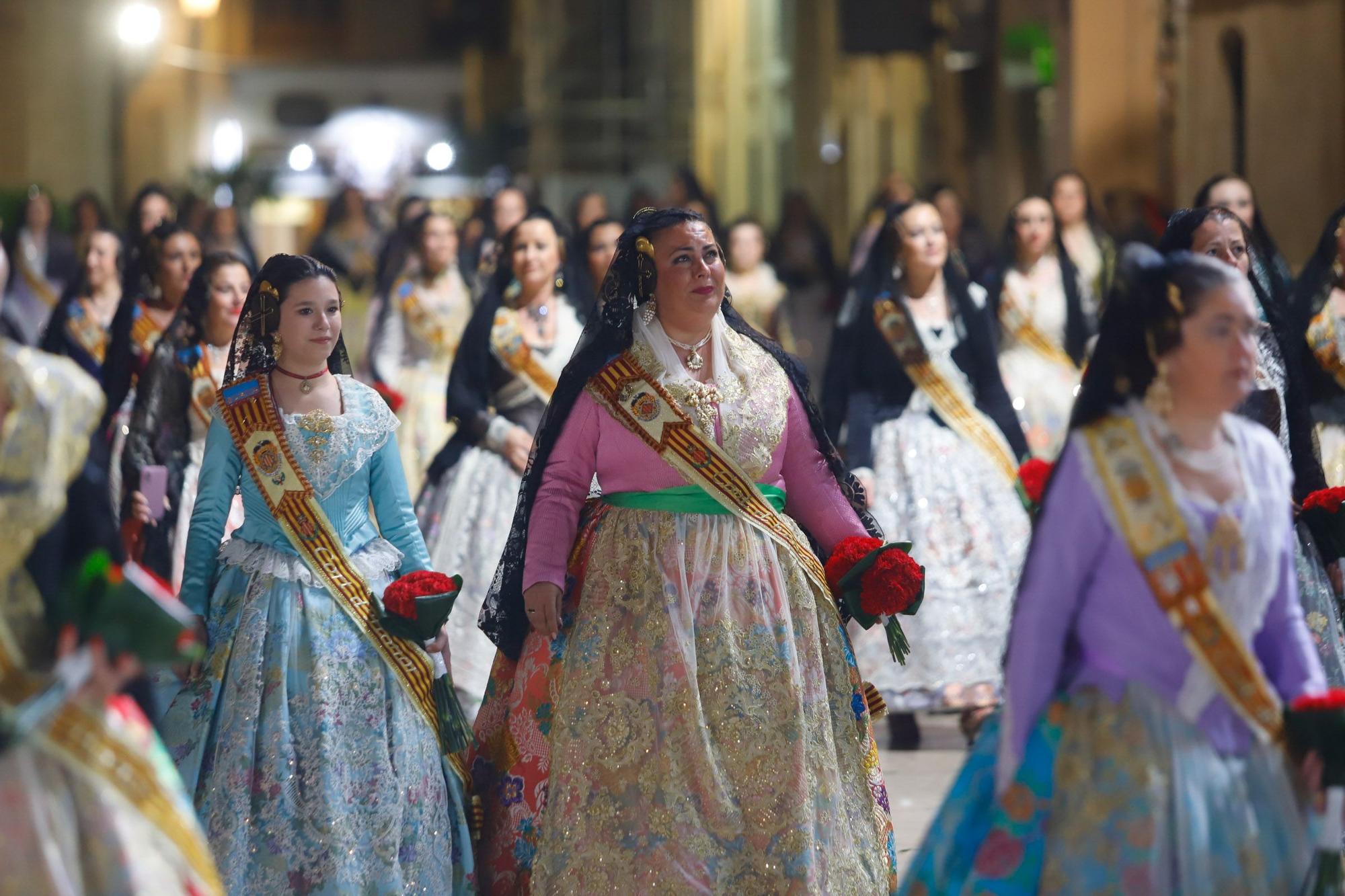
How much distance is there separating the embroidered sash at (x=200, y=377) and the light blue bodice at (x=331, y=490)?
152 cm

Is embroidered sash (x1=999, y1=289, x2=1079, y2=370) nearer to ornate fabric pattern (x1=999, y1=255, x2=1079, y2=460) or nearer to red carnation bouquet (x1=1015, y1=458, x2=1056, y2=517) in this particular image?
ornate fabric pattern (x1=999, y1=255, x2=1079, y2=460)

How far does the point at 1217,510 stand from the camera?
4027mm

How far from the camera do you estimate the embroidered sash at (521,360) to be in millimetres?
8234

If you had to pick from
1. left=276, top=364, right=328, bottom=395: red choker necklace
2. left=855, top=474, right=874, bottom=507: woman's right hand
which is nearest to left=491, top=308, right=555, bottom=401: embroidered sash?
left=855, top=474, right=874, bottom=507: woman's right hand

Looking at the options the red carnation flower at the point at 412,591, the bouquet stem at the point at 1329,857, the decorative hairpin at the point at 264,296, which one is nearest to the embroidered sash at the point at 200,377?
the decorative hairpin at the point at 264,296

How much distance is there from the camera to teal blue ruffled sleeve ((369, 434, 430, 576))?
5.57 meters

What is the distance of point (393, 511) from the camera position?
5.59 meters

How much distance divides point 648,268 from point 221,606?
1366 mm

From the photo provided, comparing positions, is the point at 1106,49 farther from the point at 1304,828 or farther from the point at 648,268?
the point at 1304,828

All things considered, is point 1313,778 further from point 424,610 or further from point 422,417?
point 422,417

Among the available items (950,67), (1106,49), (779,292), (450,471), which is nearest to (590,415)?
(450,471)

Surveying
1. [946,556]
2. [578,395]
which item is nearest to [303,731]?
[578,395]

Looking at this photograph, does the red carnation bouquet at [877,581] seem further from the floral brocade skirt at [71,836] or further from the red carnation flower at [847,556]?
the floral brocade skirt at [71,836]

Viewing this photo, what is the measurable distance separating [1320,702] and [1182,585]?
0.32 metres
